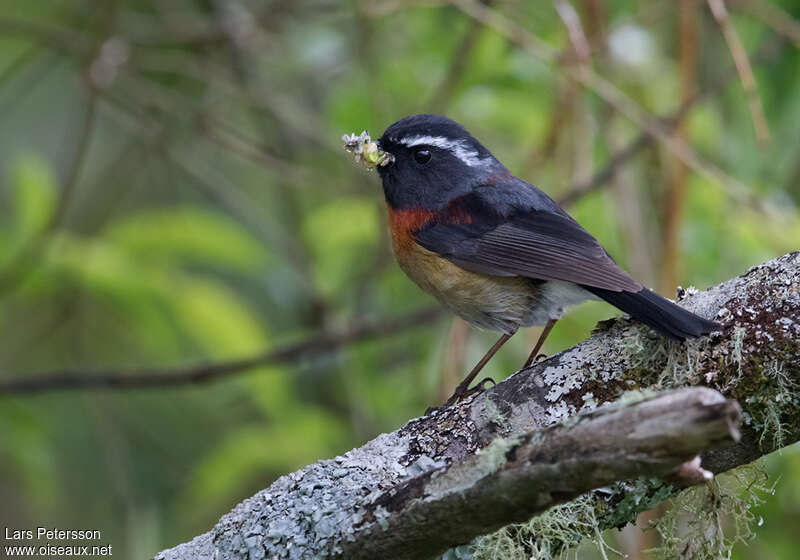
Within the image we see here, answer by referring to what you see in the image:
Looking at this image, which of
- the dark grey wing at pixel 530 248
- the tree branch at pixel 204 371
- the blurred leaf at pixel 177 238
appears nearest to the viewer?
the dark grey wing at pixel 530 248

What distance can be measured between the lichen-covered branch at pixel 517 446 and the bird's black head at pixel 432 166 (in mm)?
1635

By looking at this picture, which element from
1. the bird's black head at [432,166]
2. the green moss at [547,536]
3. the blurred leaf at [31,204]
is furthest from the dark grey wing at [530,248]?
the blurred leaf at [31,204]

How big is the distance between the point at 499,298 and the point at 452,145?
0.89 metres

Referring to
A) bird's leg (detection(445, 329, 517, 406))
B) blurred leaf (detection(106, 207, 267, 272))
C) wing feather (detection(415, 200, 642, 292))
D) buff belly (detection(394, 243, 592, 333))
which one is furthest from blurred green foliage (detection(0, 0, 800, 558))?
wing feather (detection(415, 200, 642, 292))

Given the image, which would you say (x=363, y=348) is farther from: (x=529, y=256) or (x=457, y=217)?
(x=529, y=256)

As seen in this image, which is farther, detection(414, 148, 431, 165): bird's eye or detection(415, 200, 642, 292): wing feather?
detection(414, 148, 431, 165): bird's eye

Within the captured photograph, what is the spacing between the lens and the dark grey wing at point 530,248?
3.47 meters

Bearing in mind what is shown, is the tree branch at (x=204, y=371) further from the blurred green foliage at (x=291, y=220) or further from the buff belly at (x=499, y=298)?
the buff belly at (x=499, y=298)

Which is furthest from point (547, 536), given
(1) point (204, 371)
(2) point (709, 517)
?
(1) point (204, 371)

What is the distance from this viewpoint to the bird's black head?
14.1 feet

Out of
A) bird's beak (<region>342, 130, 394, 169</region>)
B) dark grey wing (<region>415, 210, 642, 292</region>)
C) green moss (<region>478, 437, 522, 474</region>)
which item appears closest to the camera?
green moss (<region>478, 437, 522, 474</region>)

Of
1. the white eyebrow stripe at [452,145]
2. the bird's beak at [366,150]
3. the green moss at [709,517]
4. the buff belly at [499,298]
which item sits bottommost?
the green moss at [709,517]

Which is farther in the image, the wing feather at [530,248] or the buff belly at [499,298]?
the buff belly at [499,298]

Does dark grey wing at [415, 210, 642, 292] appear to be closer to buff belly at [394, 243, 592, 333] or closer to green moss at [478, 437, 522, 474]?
buff belly at [394, 243, 592, 333]
